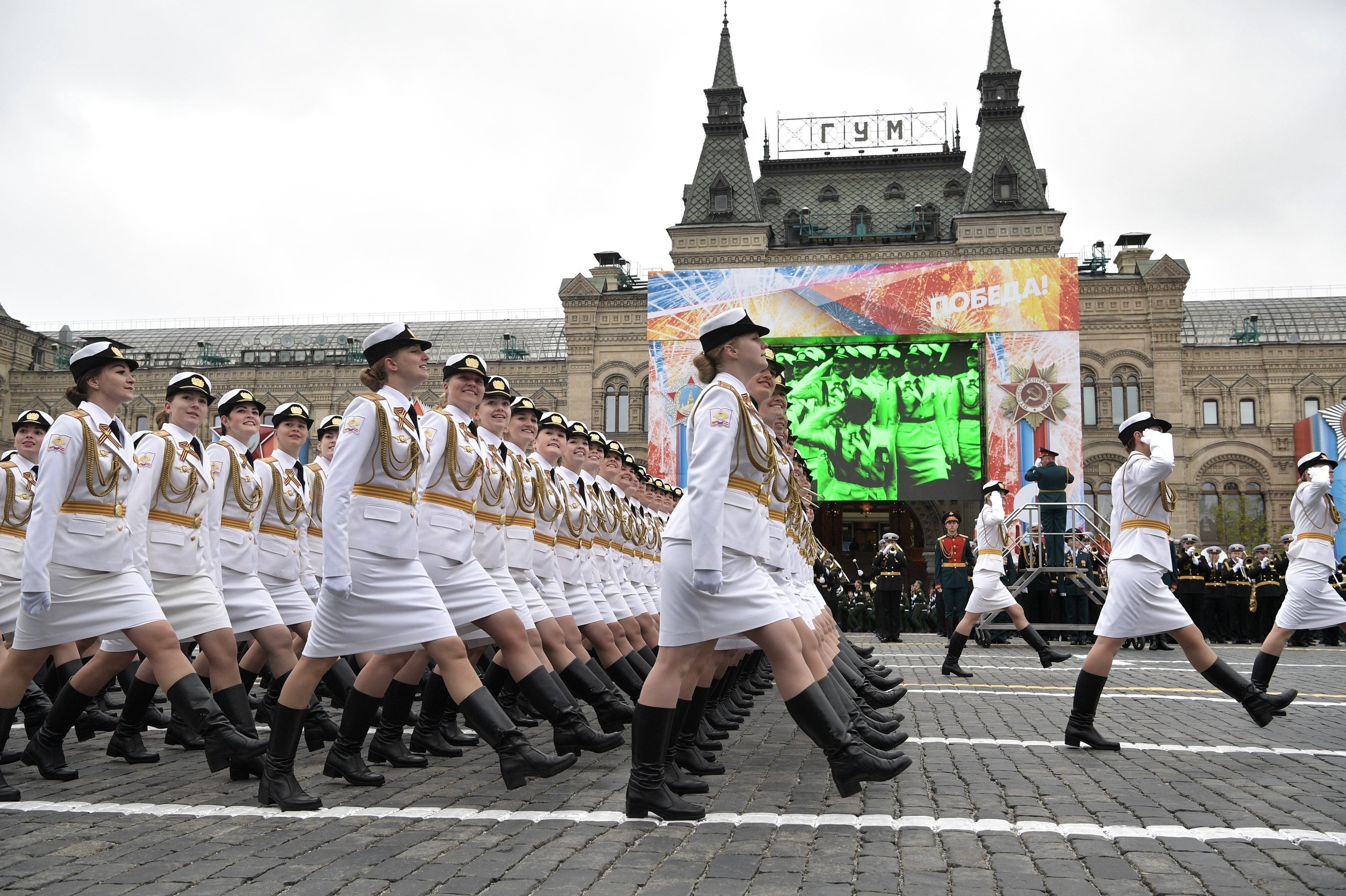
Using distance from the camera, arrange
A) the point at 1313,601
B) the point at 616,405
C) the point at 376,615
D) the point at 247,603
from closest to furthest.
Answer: the point at 376,615, the point at 247,603, the point at 1313,601, the point at 616,405

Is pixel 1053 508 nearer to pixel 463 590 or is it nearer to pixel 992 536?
pixel 992 536

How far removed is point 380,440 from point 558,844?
208 cm

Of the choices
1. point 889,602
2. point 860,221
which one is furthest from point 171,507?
point 860,221

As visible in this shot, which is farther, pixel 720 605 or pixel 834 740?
pixel 720 605

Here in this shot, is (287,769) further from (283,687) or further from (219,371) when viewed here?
(219,371)

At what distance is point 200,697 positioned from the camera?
5.46 m

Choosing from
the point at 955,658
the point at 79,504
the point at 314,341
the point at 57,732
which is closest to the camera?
the point at 79,504

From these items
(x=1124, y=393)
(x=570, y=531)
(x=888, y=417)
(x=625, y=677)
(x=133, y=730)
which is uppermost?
(x=1124, y=393)

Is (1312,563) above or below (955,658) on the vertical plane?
above

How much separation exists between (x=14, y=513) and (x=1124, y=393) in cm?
4522

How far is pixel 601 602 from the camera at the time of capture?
8617 millimetres

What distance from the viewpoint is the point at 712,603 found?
4.82m

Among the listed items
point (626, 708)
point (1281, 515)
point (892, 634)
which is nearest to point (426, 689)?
point (626, 708)

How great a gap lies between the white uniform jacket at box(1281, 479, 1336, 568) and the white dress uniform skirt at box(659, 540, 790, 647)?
7.20m
